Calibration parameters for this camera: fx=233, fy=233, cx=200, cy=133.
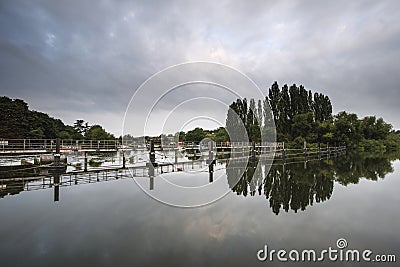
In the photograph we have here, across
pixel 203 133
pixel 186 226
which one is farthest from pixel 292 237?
pixel 203 133

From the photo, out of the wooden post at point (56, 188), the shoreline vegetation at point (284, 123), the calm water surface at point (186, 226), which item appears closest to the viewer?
the calm water surface at point (186, 226)

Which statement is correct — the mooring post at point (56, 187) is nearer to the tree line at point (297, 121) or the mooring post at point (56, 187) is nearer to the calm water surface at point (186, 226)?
the calm water surface at point (186, 226)

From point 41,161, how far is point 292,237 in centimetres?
1606

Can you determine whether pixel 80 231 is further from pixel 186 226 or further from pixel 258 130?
pixel 258 130

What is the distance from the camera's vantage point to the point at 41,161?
14.9 m

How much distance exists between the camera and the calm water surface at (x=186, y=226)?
3.28 m

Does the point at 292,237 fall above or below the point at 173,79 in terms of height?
below

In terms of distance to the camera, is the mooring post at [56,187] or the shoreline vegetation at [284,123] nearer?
the mooring post at [56,187]

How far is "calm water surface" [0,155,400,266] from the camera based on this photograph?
328cm

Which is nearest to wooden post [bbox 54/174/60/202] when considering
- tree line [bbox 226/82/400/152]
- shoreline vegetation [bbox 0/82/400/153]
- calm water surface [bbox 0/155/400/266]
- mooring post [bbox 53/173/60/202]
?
mooring post [bbox 53/173/60/202]

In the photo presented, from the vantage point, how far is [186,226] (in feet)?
14.4

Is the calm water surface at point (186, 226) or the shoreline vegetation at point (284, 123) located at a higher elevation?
the shoreline vegetation at point (284, 123)

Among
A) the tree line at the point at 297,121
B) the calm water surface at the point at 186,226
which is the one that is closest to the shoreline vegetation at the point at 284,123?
the tree line at the point at 297,121

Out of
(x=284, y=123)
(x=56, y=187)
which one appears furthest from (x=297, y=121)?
(x=56, y=187)
